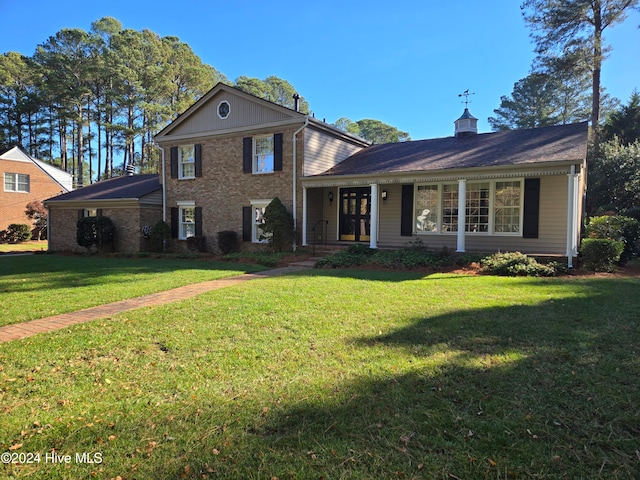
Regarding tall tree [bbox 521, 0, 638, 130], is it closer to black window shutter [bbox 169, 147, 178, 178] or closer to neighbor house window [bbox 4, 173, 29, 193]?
black window shutter [bbox 169, 147, 178, 178]

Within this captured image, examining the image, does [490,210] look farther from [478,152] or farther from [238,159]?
[238,159]

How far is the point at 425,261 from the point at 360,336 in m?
6.52

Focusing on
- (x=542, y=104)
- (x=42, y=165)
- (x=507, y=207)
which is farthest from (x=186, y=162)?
(x=542, y=104)

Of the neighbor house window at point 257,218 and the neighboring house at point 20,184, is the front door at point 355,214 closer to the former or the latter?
the neighbor house window at point 257,218

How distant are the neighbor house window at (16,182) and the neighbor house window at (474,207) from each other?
27829 millimetres

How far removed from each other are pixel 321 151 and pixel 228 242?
5089 mm

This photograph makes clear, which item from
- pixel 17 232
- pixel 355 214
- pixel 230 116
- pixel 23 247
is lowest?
pixel 23 247

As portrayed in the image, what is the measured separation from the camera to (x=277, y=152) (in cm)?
1476

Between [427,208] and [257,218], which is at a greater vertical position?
[427,208]

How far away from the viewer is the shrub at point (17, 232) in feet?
83.1

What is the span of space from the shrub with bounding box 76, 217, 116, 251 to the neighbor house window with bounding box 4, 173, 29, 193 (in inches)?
552

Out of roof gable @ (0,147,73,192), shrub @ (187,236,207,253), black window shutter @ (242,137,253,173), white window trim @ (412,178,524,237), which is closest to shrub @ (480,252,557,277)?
white window trim @ (412,178,524,237)

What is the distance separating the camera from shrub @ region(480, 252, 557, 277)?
9211 mm

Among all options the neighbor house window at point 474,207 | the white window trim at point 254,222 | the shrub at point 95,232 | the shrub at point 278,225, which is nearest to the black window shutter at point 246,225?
the white window trim at point 254,222
